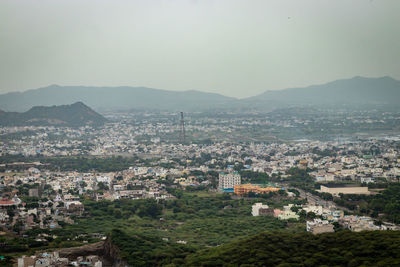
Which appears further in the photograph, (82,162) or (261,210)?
(82,162)

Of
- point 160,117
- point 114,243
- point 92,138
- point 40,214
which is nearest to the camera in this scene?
point 114,243

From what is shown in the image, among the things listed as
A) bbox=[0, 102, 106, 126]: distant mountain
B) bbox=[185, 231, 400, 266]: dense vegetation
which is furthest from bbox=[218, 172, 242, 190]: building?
bbox=[0, 102, 106, 126]: distant mountain

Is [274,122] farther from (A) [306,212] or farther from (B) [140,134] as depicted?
(A) [306,212]

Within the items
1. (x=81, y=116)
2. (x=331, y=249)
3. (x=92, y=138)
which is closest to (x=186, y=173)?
(x=331, y=249)

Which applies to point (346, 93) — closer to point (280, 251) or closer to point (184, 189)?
point (184, 189)

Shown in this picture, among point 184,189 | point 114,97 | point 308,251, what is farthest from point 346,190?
point 114,97
